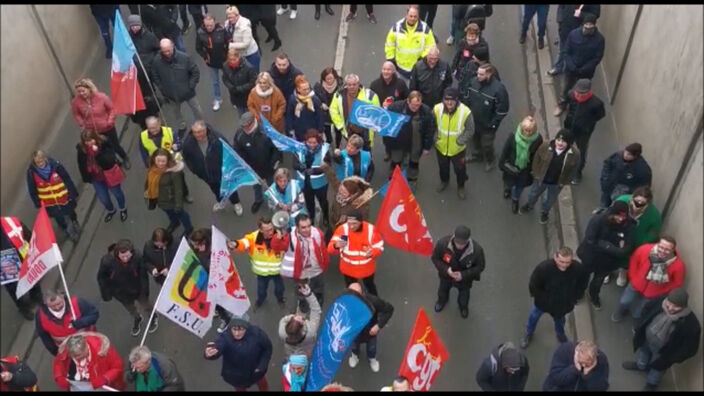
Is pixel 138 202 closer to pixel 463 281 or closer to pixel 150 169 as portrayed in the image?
pixel 150 169

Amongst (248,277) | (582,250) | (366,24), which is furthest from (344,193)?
(366,24)

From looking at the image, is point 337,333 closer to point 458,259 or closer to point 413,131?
point 458,259

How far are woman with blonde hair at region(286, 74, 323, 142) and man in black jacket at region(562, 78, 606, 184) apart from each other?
11.0ft

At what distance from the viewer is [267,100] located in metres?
10.6

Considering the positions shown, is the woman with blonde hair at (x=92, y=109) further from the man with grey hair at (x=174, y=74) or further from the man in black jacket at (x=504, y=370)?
the man in black jacket at (x=504, y=370)

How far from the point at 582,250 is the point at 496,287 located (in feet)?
4.48

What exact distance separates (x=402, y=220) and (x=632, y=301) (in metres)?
2.84

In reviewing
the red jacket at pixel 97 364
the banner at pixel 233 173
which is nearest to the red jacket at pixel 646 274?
the banner at pixel 233 173

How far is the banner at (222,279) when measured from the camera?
7.93 meters

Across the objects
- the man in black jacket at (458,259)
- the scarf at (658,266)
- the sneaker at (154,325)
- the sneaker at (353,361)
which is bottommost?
the sneaker at (154,325)

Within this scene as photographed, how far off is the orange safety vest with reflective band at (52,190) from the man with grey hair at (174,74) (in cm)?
241

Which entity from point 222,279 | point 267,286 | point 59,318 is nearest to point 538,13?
point 267,286

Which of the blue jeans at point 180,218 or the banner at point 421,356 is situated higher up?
the banner at point 421,356

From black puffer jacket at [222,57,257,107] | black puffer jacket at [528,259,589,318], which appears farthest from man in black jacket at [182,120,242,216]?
black puffer jacket at [528,259,589,318]
